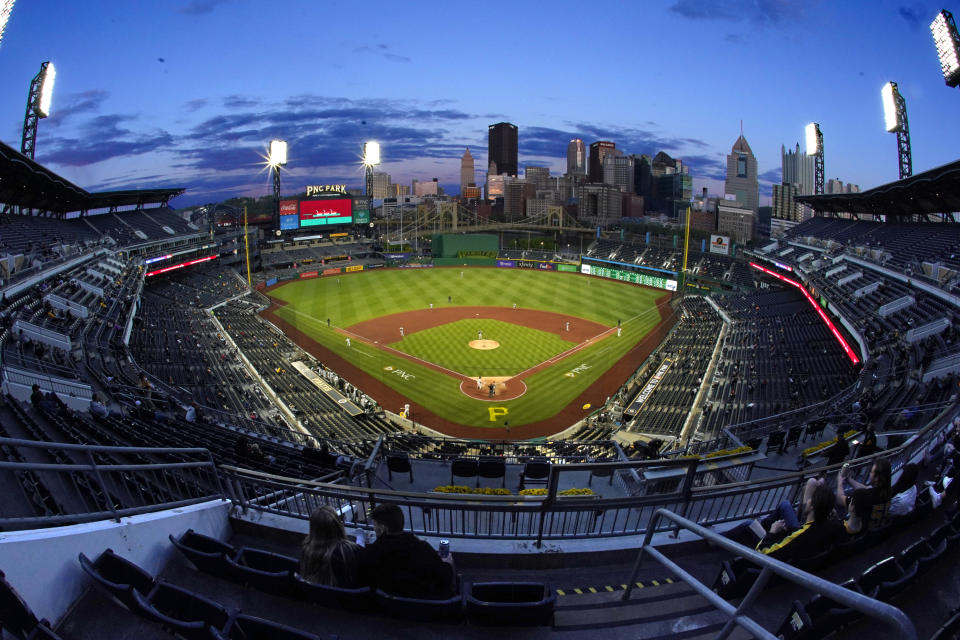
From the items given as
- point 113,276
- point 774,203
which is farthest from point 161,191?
point 774,203

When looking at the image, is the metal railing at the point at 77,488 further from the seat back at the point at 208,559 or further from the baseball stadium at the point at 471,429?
Result: the seat back at the point at 208,559

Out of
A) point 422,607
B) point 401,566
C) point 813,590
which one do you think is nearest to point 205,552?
point 401,566

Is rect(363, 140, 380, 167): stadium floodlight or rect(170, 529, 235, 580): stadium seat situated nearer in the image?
rect(170, 529, 235, 580): stadium seat

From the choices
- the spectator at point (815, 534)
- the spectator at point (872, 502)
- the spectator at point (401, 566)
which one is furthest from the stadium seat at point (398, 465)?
the spectator at point (872, 502)

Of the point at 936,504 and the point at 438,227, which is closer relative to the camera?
the point at 936,504

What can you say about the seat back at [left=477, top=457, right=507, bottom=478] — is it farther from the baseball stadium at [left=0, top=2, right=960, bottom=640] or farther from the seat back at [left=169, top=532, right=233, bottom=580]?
the seat back at [left=169, top=532, right=233, bottom=580]

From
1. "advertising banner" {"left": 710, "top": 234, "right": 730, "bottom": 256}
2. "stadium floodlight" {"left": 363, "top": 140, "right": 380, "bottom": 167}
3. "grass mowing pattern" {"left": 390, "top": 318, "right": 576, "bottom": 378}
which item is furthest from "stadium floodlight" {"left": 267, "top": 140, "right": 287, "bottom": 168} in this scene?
"advertising banner" {"left": 710, "top": 234, "right": 730, "bottom": 256}

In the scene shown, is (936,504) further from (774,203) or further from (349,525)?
(774,203)
